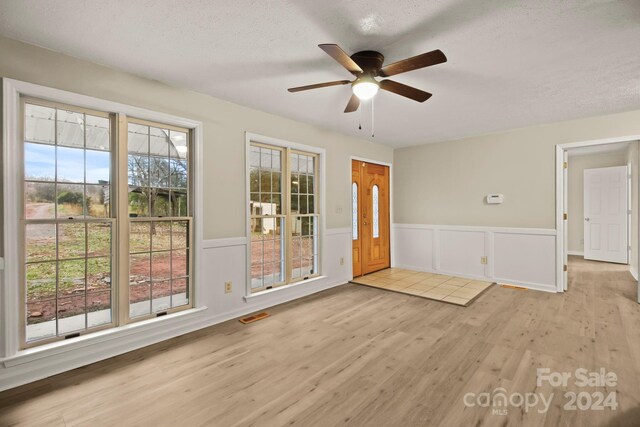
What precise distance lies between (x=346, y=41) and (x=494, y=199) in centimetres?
396

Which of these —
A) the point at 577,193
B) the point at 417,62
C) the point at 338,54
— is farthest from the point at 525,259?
the point at 338,54

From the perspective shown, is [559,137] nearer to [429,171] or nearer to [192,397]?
[429,171]

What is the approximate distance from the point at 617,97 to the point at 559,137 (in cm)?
103

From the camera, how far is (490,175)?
5035mm

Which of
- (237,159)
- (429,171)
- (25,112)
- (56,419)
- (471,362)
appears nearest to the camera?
(56,419)

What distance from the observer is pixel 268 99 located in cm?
341

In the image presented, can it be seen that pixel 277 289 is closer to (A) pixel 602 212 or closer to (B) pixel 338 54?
(B) pixel 338 54

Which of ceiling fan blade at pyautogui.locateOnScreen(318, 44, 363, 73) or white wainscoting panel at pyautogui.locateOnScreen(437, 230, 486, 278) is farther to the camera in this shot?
white wainscoting panel at pyautogui.locateOnScreen(437, 230, 486, 278)

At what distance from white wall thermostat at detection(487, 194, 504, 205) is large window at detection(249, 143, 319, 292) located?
2881mm

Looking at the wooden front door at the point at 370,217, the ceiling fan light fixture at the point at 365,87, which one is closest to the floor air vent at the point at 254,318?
the wooden front door at the point at 370,217

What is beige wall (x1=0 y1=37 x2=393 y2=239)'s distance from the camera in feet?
7.61

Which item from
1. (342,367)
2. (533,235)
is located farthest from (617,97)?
(342,367)

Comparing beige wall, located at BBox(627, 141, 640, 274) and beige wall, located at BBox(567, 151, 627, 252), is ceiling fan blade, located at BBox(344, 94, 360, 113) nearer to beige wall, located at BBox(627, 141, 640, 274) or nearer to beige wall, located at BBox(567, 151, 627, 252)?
beige wall, located at BBox(627, 141, 640, 274)

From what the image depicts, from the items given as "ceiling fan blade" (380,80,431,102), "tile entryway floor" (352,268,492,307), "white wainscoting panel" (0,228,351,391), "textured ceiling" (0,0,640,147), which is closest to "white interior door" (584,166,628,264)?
"tile entryway floor" (352,268,492,307)
